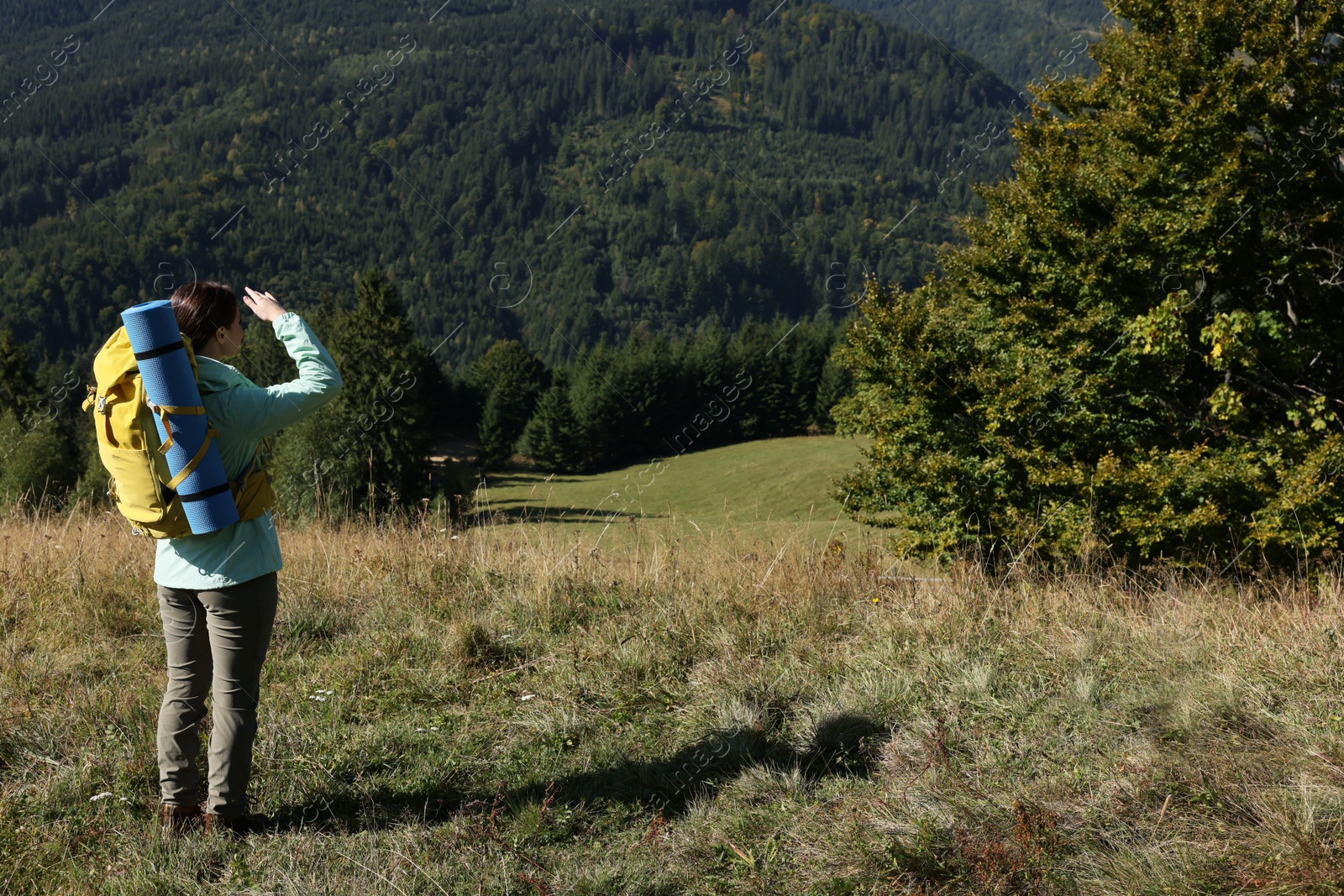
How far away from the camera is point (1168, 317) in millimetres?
10914

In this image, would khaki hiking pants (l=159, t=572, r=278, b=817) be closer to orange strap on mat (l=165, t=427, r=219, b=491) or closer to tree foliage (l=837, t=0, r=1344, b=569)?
orange strap on mat (l=165, t=427, r=219, b=491)

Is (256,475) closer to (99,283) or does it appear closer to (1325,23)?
(1325,23)

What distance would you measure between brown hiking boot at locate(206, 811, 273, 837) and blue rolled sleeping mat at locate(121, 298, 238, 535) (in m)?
1.00

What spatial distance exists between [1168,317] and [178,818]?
38.1ft

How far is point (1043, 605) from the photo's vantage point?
4.70m

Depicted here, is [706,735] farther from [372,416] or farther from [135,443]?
[372,416]

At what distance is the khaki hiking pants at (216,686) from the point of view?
289 centimetres

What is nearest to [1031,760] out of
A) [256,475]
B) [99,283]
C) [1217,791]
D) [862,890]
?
[1217,791]

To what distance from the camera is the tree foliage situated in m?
11.2

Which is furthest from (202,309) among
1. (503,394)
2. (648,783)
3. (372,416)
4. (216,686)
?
(503,394)

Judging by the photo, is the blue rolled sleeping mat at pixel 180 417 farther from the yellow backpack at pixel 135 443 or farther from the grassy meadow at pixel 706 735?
the grassy meadow at pixel 706 735

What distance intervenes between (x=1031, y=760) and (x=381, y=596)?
3715mm

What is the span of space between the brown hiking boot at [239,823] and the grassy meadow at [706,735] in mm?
47

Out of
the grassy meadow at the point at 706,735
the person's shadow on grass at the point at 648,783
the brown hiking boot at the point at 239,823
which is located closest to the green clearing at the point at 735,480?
the grassy meadow at the point at 706,735
